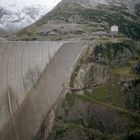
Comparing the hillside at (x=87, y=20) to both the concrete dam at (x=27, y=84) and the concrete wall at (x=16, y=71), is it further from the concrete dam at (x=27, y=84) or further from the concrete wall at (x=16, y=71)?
the concrete wall at (x=16, y=71)

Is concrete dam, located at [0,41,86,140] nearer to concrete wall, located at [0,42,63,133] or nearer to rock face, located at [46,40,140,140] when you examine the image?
concrete wall, located at [0,42,63,133]

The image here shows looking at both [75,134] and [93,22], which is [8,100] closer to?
[75,134]

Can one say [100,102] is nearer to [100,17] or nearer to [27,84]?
[27,84]

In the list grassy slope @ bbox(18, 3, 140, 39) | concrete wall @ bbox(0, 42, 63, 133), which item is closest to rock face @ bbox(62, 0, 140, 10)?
grassy slope @ bbox(18, 3, 140, 39)

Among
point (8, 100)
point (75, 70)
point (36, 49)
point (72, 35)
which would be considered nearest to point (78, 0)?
point (72, 35)

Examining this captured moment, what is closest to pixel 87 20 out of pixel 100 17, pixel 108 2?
pixel 100 17

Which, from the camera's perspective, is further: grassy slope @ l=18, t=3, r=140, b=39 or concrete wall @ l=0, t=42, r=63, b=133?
grassy slope @ l=18, t=3, r=140, b=39

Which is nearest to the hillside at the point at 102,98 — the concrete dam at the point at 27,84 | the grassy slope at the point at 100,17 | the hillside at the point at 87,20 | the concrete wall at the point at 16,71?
the concrete dam at the point at 27,84

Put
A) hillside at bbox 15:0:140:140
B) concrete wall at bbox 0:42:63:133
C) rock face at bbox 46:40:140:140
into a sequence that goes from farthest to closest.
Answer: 1. rock face at bbox 46:40:140:140
2. hillside at bbox 15:0:140:140
3. concrete wall at bbox 0:42:63:133
